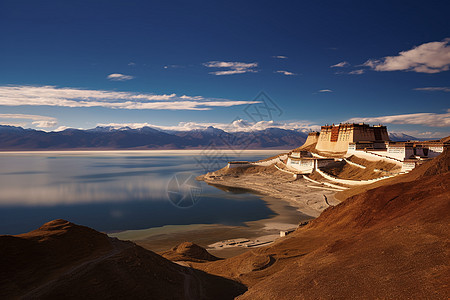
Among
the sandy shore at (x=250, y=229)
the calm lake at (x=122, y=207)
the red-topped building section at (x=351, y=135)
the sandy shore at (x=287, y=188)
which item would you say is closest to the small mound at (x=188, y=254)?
the sandy shore at (x=250, y=229)

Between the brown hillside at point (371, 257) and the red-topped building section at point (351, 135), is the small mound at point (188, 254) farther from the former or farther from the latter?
the red-topped building section at point (351, 135)

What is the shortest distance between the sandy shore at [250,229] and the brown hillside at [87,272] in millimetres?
9154

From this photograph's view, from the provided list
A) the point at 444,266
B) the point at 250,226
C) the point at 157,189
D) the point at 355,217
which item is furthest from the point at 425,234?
the point at 157,189

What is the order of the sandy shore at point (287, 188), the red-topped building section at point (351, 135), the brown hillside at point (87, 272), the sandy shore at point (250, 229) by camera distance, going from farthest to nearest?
the red-topped building section at point (351, 135), the sandy shore at point (287, 188), the sandy shore at point (250, 229), the brown hillside at point (87, 272)

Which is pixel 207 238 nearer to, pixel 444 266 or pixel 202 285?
pixel 202 285

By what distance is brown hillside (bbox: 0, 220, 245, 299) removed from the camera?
34.8 ft

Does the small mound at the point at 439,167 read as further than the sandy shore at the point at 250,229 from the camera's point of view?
Yes

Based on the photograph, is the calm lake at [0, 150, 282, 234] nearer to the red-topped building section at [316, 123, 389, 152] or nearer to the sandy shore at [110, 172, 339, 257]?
the sandy shore at [110, 172, 339, 257]

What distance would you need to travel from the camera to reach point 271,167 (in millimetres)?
78312

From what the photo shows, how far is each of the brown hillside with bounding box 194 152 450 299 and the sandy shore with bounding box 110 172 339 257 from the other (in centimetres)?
677

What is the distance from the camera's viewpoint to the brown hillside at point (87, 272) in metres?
10.6

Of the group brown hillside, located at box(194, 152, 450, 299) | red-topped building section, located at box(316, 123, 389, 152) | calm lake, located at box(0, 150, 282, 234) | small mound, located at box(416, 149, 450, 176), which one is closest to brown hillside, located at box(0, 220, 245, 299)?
brown hillside, located at box(194, 152, 450, 299)

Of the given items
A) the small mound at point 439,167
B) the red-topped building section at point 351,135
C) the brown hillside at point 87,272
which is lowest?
the brown hillside at point 87,272

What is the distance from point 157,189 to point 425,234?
189 feet
